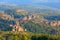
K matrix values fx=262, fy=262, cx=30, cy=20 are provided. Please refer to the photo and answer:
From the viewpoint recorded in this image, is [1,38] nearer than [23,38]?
No

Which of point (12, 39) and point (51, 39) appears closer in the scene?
point (12, 39)

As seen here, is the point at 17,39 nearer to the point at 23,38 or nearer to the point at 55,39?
the point at 23,38

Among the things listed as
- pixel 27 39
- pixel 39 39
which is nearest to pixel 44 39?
pixel 39 39

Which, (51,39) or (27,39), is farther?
(51,39)

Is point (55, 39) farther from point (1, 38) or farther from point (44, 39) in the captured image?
point (1, 38)

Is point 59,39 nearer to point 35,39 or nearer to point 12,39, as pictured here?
point 35,39

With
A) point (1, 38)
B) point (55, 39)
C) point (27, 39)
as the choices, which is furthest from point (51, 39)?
point (1, 38)

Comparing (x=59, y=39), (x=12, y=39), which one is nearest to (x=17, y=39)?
(x=12, y=39)
